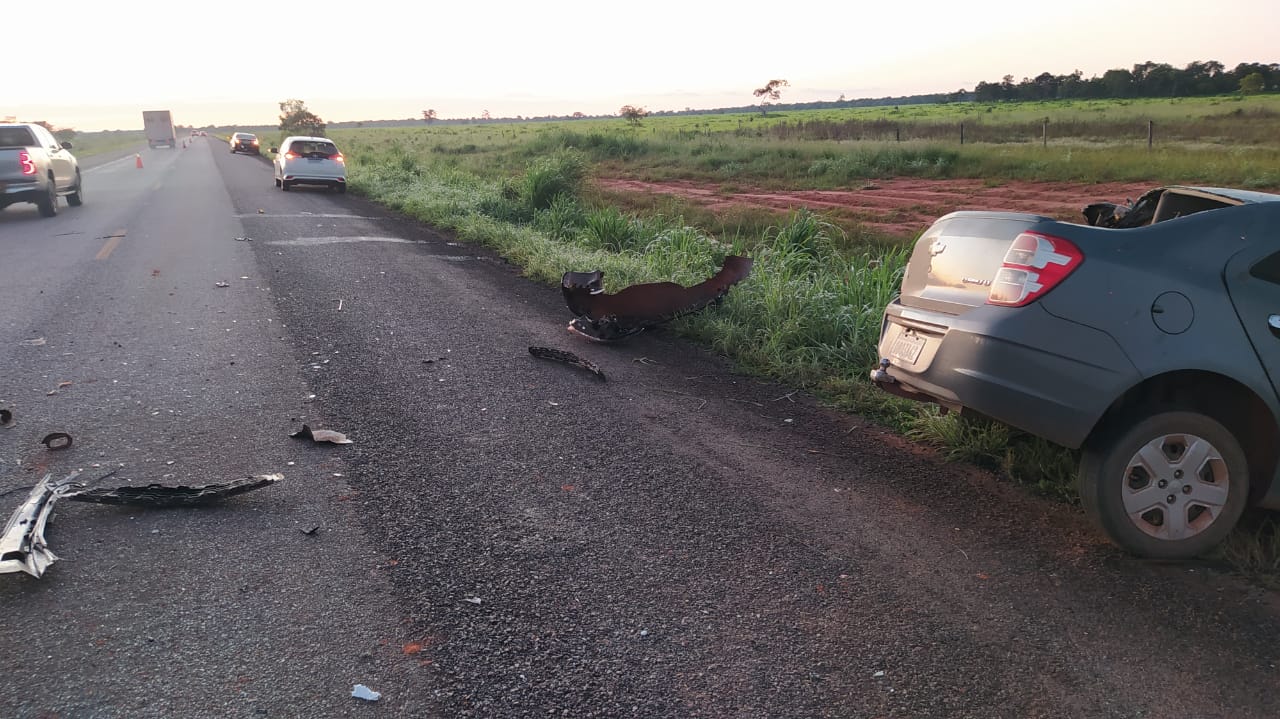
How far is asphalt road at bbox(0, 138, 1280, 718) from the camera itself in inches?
106

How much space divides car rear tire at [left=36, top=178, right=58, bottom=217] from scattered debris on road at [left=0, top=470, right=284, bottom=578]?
14.7 metres

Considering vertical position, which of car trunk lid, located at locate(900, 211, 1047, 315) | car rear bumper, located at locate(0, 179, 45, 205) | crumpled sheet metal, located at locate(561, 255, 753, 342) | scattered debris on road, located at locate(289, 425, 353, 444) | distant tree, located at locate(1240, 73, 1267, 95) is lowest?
scattered debris on road, located at locate(289, 425, 353, 444)

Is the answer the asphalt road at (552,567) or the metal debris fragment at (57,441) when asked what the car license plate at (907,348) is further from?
the metal debris fragment at (57,441)

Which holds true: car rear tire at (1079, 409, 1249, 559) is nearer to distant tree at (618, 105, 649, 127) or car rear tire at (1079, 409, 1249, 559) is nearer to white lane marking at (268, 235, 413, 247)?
white lane marking at (268, 235, 413, 247)

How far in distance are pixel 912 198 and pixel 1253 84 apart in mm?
73542

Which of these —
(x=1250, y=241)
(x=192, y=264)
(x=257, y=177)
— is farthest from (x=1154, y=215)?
(x=257, y=177)

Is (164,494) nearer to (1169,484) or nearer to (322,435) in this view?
(322,435)

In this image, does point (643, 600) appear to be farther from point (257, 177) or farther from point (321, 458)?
point (257, 177)

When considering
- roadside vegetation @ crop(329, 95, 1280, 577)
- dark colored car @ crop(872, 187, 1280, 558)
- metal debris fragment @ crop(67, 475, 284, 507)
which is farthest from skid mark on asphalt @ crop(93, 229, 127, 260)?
dark colored car @ crop(872, 187, 1280, 558)

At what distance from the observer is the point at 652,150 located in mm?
41406

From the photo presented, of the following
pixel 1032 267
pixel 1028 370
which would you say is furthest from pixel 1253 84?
pixel 1028 370

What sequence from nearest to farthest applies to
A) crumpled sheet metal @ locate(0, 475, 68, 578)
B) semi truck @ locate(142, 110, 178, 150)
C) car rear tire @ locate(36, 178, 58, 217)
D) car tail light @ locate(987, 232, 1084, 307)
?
crumpled sheet metal @ locate(0, 475, 68, 578)
car tail light @ locate(987, 232, 1084, 307)
car rear tire @ locate(36, 178, 58, 217)
semi truck @ locate(142, 110, 178, 150)

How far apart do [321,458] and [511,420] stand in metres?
1.15

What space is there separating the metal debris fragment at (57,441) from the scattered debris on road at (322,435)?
1.13m
